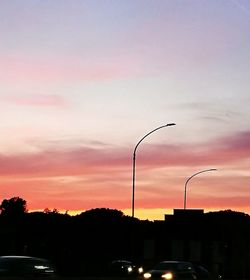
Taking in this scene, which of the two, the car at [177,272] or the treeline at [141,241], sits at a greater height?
the treeline at [141,241]

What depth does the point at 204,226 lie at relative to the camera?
3912 inches

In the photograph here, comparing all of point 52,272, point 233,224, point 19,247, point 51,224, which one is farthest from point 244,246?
point 52,272

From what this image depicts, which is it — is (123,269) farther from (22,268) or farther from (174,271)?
(22,268)

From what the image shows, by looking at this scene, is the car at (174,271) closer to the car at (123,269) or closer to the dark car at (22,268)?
the dark car at (22,268)

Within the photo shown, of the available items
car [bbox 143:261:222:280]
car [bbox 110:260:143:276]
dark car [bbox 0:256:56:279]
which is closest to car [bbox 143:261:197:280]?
car [bbox 143:261:222:280]

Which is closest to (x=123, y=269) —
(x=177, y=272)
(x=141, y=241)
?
(x=177, y=272)

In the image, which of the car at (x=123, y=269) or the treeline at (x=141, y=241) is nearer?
the car at (x=123, y=269)

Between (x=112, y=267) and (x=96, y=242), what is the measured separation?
2000 inches

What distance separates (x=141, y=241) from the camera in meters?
108

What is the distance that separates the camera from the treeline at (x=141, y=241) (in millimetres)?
91625

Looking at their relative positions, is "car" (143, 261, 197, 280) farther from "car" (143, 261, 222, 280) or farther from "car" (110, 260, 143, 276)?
"car" (110, 260, 143, 276)

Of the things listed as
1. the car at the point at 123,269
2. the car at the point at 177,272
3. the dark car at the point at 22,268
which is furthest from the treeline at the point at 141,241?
the dark car at the point at 22,268

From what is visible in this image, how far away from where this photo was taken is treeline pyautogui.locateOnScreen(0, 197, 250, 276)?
9162 centimetres

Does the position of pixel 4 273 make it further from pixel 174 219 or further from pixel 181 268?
pixel 174 219
